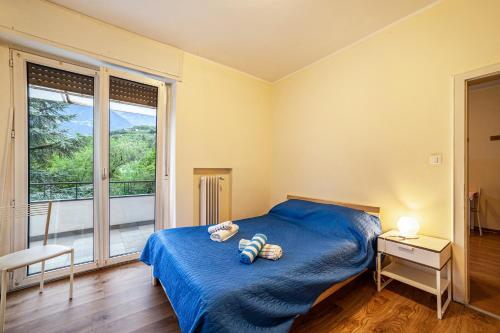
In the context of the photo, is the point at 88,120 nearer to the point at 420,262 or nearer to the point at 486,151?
the point at 420,262

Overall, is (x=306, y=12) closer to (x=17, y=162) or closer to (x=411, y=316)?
(x=411, y=316)

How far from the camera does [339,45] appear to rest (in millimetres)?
2635

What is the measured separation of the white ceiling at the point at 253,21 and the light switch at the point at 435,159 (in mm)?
1441

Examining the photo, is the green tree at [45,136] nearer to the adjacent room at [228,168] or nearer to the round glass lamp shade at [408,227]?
the adjacent room at [228,168]

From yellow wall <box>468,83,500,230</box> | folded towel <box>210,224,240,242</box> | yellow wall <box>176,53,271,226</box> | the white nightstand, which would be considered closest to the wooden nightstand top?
the white nightstand

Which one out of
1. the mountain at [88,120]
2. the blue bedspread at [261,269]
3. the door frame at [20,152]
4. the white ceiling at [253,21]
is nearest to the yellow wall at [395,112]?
the white ceiling at [253,21]

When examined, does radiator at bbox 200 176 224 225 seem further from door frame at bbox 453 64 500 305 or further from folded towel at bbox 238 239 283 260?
door frame at bbox 453 64 500 305

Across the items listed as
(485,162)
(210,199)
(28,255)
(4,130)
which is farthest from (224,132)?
(485,162)

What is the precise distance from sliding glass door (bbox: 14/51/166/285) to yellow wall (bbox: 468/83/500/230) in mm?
5473

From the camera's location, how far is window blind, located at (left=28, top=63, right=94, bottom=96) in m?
2.16

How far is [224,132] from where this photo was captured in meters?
3.20

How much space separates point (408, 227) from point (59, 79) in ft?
12.9

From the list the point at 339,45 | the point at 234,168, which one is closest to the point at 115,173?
the point at 234,168

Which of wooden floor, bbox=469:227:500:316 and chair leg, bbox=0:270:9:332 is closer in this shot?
chair leg, bbox=0:270:9:332
